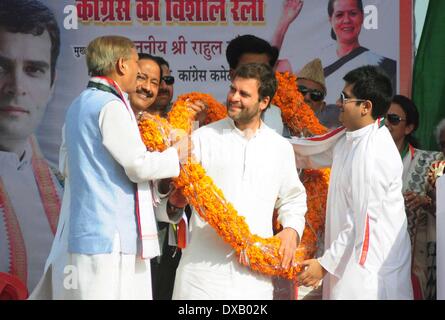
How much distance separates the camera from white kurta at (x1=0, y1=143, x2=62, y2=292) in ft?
27.6

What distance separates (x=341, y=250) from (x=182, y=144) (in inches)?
47.0

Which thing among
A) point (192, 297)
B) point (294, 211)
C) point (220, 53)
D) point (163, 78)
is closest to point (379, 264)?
point (294, 211)

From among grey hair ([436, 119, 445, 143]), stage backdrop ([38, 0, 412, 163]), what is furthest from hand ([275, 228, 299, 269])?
stage backdrop ([38, 0, 412, 163])

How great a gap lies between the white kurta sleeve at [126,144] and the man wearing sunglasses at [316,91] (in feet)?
6.51

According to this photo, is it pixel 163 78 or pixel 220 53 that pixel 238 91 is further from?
pixel 220 53

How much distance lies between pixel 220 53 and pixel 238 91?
92.6 inches

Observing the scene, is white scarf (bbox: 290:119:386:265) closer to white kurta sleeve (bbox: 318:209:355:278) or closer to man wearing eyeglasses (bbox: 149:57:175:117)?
white kurta sleeve (bbox: 318:209:355:278)

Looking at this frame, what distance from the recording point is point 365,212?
627 cm

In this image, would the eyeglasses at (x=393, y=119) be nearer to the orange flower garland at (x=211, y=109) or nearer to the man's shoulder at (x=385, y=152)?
the man's shoulder at (x=385, y=152)

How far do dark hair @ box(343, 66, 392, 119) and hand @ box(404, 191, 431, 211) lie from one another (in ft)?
2.64

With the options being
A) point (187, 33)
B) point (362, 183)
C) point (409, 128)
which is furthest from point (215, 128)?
point (187, 33)

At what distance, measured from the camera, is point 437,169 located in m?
7.26
